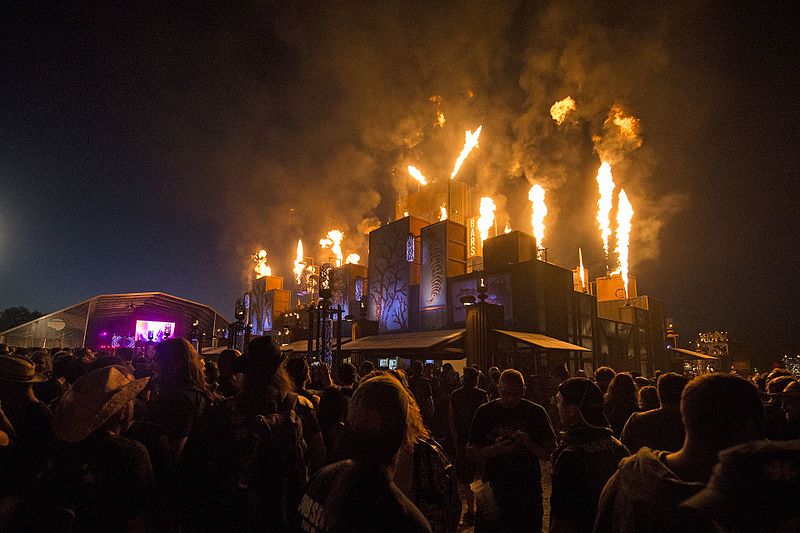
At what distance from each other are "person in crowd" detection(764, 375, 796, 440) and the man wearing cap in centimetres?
484

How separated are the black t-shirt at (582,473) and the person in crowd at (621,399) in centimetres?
232

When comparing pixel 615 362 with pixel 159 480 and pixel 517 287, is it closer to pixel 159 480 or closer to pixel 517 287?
pixel 517 287

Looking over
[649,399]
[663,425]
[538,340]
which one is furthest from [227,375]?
[538,340]

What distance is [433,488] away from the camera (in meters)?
2.14

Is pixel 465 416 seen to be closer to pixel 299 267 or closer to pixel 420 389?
pixel 420 389

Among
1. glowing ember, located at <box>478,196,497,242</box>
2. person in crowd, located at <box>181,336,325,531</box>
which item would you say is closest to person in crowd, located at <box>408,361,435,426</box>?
person in crowd, located at <box>181,336,325,531</box>

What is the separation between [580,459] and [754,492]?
141cm

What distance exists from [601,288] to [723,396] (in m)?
36.2

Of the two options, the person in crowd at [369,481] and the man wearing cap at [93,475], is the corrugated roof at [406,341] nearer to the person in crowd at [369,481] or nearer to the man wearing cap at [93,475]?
the man wearing cap at [93,475]

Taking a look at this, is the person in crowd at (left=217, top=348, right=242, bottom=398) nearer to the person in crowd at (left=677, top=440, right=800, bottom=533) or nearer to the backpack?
the backpack

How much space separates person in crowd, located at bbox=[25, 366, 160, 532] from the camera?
71.1 inches

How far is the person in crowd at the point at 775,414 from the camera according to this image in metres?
4.38

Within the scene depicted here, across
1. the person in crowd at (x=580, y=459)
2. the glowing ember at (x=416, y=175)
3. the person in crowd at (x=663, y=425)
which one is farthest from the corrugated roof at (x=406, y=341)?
the glowing ember at (x=416, y=175)

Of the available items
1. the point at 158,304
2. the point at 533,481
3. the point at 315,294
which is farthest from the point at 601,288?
the point at 158,304
